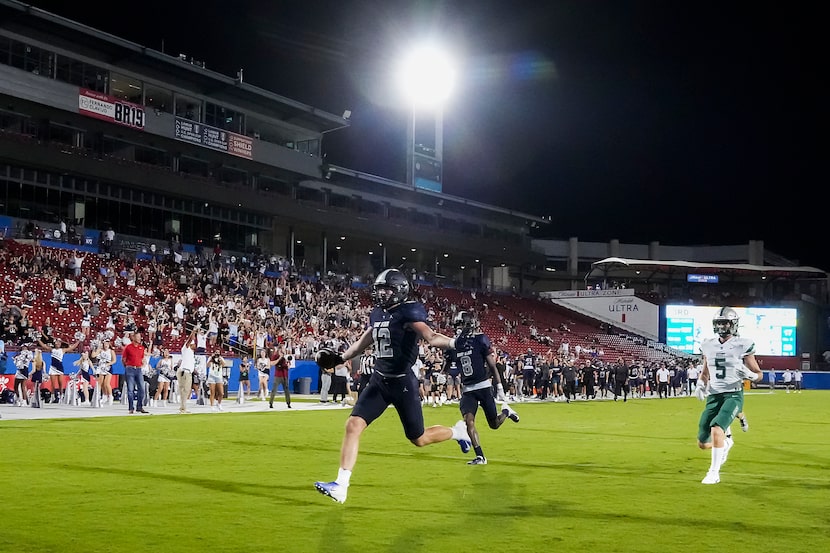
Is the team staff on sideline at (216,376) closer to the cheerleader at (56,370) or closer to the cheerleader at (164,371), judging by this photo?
the cheerleader at (164,371)

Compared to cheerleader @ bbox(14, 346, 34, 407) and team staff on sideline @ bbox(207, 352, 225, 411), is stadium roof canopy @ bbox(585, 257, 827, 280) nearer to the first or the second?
team staff on sideline @ bbox(207, 352, 225, 411)

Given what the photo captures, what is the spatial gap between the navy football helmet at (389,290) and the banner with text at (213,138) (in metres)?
43.5

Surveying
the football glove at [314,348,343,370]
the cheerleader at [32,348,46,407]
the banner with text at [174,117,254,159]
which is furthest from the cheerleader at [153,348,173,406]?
Result: the banner with text at [174,117,254,159]

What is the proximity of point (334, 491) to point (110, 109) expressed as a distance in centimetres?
4256

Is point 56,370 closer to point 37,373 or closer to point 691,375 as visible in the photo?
point 37,373

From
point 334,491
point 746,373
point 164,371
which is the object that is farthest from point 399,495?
point 164,371

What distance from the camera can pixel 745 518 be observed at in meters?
8.61

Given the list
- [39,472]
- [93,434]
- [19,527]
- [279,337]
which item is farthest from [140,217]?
[19,527]

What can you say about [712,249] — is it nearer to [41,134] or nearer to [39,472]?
[41,134]

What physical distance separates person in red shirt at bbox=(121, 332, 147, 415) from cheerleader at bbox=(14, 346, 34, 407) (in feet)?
12.8

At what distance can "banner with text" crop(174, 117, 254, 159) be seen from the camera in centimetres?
5072

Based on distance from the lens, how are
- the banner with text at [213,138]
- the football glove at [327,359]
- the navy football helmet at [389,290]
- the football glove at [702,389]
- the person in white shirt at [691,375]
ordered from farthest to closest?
the banner with text at [213,138] < the person in white shirt at [691,375] < the football glove at [702,389] < the football glove at [327,359] < the navy football helmet at [389,290]

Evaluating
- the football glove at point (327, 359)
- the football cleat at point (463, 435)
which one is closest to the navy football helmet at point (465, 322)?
the football cleat at point (463, 435)

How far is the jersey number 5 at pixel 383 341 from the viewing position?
9164mm
